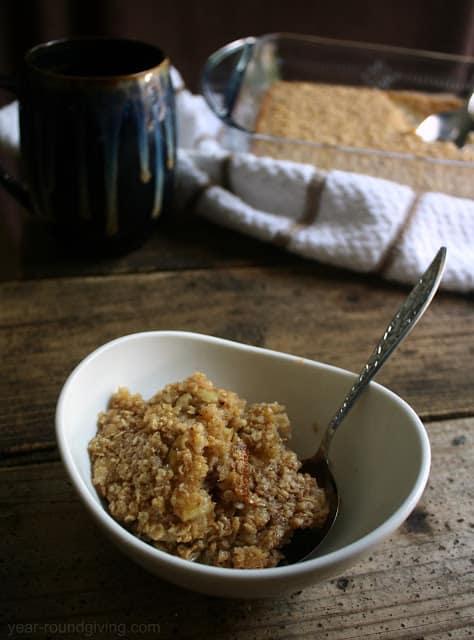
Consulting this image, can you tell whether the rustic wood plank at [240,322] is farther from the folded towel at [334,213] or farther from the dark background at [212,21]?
the dark background at [212,21]

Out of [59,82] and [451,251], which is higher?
[59,82]

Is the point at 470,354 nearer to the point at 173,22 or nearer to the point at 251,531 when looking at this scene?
the point at 251,531

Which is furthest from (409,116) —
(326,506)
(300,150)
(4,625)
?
(4,625)

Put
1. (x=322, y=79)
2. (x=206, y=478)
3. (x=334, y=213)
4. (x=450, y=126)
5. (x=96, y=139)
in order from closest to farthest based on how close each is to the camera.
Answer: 1. (x=206, y=478)
2. (x=96, y=139)
3. (x=334, y=213)
4. (x=450, y=126)
5. (x=322, y=79)

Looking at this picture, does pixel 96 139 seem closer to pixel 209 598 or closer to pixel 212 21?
pixel 209 598

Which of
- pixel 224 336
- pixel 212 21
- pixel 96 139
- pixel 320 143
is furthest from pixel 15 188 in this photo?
pixel 212 21

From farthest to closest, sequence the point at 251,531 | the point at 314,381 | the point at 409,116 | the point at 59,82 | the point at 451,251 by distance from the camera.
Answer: the point at 409,116
the point at 451,251
the point at 59,82
the point at 314,381
the point at 251,531
